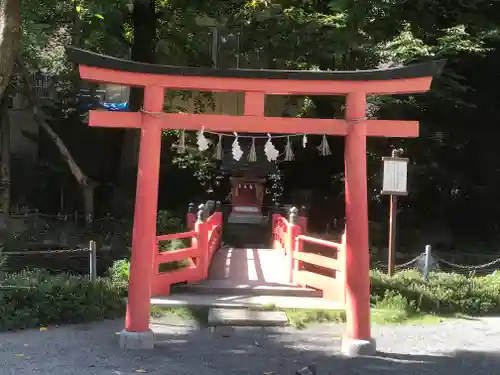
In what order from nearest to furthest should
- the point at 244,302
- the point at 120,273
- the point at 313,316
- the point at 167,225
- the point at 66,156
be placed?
the point at 313,316
the point at 244,302
the point at 120,273
the point at 167,225
the point at 66,156

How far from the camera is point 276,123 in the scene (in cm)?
709

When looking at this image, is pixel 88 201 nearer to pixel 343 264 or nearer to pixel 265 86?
pixel 343 264

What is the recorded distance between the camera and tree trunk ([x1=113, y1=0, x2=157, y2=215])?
1750cm

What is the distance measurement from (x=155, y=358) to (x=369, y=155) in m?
12.1

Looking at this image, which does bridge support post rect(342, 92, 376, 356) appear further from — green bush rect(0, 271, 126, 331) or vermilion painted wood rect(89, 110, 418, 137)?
green bush rect(0, 271, 126, 331)

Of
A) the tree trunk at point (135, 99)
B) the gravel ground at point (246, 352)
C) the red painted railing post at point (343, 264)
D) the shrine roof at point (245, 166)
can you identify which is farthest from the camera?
the shrine roof at point (245, 166)

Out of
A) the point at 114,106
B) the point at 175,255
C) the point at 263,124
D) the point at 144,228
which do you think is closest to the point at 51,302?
the point at 175,255

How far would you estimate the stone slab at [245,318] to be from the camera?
8336 millimetres

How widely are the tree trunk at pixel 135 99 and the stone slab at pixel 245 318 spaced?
1004 centimetres

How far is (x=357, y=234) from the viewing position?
707 centimetres

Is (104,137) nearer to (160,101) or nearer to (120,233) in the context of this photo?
(120,233)

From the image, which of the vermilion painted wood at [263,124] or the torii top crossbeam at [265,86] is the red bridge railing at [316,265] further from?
the torii top crossbeam at [265,86]

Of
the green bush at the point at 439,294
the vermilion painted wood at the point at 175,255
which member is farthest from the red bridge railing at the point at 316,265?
the vermilion painted wood at the point at 175,255

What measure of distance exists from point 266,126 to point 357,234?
68.7 inches
